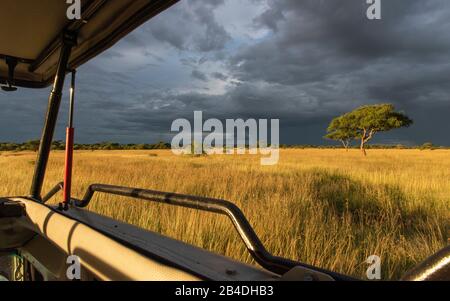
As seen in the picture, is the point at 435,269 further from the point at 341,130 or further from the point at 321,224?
the point at 341,130

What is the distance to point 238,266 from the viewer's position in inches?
47.9

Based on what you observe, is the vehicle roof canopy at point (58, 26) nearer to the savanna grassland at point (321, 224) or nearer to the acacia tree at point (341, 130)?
the savanna grassland at point (321, 224)

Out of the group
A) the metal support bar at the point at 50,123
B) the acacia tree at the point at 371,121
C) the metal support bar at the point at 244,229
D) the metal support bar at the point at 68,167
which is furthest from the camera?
the acacia tree at the point at 371,121

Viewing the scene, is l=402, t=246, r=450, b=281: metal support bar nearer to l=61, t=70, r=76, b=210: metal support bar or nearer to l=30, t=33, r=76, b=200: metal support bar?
l=61, t=70, r=76, b=210: metal support bar

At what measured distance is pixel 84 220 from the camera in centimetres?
193

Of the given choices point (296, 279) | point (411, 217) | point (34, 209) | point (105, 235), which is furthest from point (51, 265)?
point (411, 217)

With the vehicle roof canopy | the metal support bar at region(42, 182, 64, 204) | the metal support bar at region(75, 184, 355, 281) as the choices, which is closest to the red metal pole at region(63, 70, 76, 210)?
the metal support bar at region(42, 182, 64, 204)

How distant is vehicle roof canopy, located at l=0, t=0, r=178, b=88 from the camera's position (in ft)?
6.42

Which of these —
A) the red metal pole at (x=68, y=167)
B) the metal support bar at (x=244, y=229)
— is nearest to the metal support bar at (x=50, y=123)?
the red metal pole at (x=68, y=167)

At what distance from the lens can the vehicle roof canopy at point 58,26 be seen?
1.96 metres

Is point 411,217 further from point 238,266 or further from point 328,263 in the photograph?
point 238,266

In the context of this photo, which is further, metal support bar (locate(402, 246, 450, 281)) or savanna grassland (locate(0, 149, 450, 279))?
savanna grassland (locate(0, 149, 450, 279))

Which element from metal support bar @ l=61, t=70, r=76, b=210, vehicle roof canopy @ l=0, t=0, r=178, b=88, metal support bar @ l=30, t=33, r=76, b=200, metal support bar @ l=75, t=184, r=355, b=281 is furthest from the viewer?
metal support bar @ l=30, t=33, r=76, b=200

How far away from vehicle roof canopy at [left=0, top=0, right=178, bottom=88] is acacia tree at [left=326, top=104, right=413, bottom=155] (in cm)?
4353
